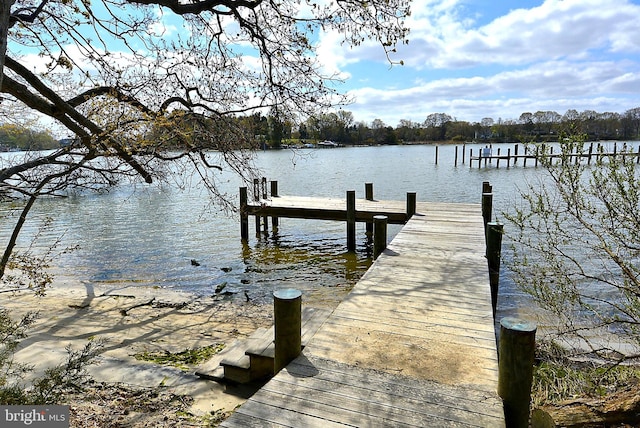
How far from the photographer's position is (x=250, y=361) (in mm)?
4766

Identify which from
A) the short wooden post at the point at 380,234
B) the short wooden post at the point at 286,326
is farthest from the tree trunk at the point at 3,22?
the short wooden post at the point at 380,234

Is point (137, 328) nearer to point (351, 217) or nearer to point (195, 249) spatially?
point (195, 249)

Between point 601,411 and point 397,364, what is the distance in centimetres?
197

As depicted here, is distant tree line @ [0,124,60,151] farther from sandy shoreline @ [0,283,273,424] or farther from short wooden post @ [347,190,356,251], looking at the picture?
short wooden post @ [347,190,356,251]

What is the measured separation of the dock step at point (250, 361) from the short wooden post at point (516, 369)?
2.14 meters

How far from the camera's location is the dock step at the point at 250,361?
4.74 m

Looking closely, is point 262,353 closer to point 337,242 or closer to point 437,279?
point 437,279

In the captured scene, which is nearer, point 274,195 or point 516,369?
point 516,369

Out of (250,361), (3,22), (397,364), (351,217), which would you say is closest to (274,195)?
(351,217)

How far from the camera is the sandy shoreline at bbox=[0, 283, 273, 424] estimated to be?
4949mm

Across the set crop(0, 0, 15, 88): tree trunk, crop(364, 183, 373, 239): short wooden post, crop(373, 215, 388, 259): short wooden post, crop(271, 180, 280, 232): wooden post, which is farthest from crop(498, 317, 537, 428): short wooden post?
crop(271, 180, 280, 232): wooden post

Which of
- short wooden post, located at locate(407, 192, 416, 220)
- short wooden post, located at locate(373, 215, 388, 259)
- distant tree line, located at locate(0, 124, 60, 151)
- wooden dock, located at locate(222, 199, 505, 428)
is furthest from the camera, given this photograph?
short wooden post, located at locate(407, 192, 416, 220)

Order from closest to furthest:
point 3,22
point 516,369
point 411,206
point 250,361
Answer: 1. point 3,22
2. point 516,369
3. point 250,361
4. point 411,206

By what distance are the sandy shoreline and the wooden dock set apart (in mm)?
1623
